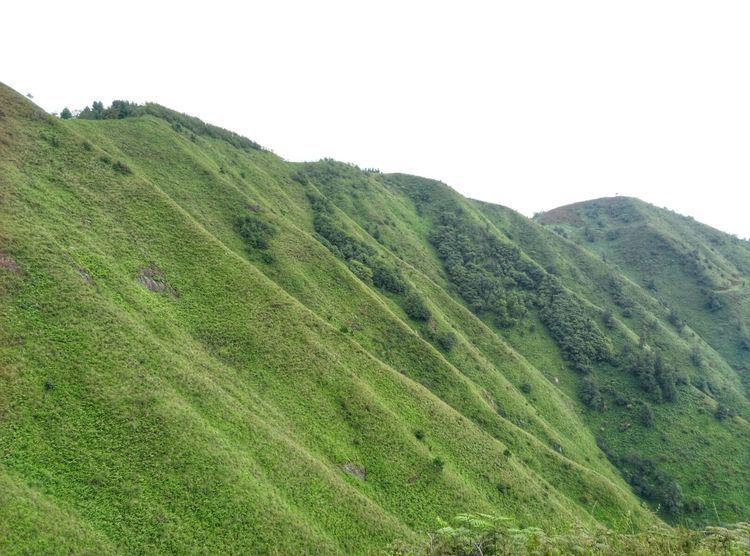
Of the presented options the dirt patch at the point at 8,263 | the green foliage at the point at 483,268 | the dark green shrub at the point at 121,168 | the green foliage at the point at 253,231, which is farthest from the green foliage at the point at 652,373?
the dark green shrub at the point at 121,168

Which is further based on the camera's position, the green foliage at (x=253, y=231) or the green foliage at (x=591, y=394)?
the green foliage at (x=591, y=394)

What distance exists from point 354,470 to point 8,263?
4278cm

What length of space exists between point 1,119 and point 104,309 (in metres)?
44.5

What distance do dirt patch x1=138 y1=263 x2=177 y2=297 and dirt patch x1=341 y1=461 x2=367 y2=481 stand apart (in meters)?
32.6

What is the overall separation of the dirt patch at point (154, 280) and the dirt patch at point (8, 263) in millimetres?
13841

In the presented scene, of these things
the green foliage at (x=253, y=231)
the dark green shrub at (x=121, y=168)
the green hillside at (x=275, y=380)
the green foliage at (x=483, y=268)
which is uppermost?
the green foliage at (x=483, y=268)

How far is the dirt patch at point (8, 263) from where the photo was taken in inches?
1609

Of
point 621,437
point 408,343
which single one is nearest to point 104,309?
point 408,343

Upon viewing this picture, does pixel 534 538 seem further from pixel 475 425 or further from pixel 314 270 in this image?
pixel 314 270

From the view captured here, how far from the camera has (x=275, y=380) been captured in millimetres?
52688

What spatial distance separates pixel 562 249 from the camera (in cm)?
17062

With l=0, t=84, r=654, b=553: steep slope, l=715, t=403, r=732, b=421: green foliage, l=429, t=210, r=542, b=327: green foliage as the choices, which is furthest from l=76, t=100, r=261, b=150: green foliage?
l=715, t=403, r=732, b=421: green foliage

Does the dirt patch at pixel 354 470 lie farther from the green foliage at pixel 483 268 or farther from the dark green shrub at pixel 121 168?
the green foliage at pixel 483 268

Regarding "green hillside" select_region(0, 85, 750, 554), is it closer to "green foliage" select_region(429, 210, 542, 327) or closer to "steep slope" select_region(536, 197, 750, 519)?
"steep slope" select_region(536, 197, 750, 519)
